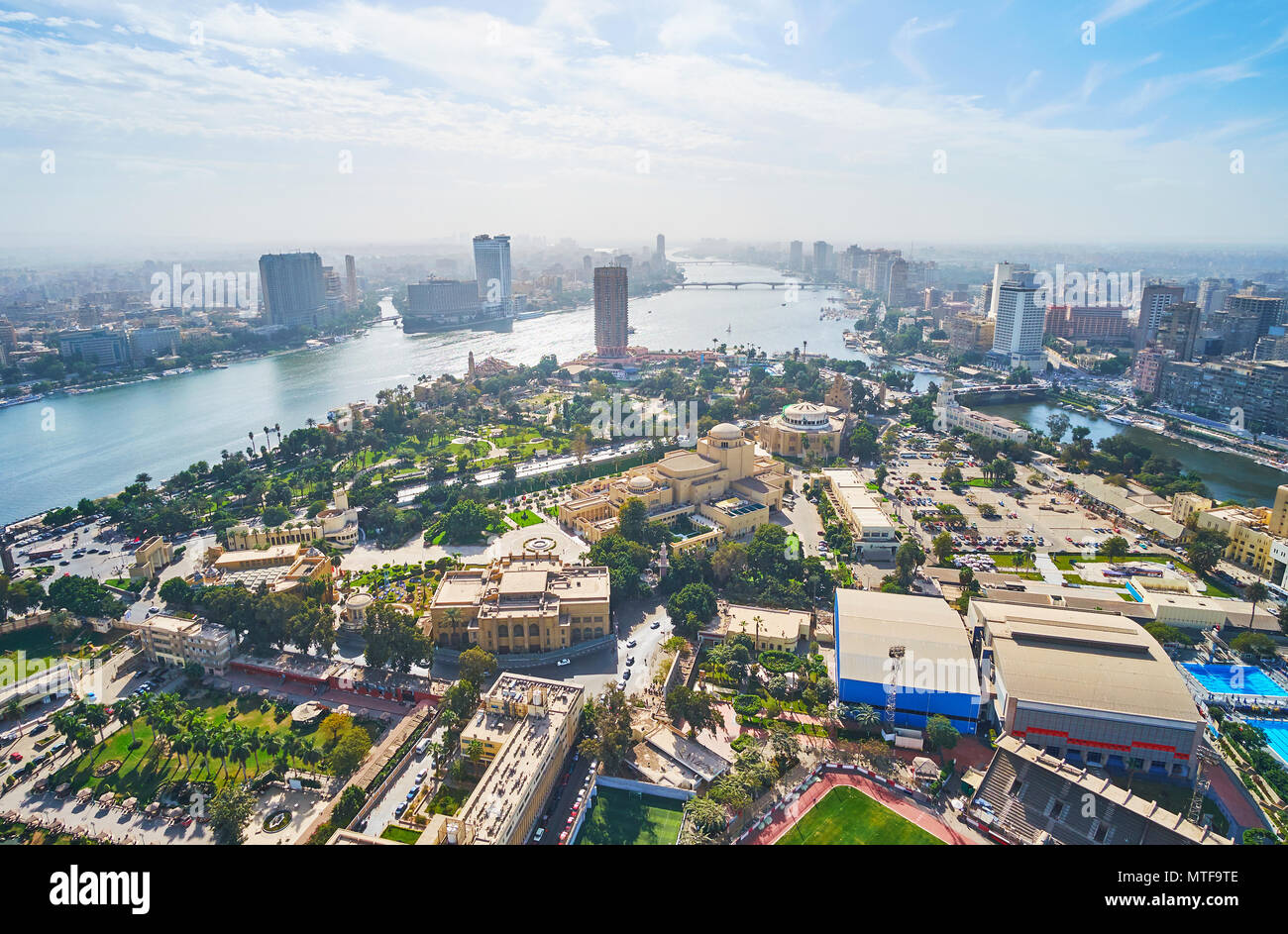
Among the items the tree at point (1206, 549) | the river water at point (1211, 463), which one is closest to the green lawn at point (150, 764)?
the tree at point (1206, 549)

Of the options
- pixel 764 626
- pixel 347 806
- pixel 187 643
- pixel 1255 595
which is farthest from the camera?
pixel 1255 595

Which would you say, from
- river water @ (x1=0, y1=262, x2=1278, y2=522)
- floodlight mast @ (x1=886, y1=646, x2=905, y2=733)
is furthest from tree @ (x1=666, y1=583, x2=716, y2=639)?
river water @ (x1=0, y1=262, x2=1278, y2=522)

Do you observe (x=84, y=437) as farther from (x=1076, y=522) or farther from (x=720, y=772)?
(x=1076, y=522)

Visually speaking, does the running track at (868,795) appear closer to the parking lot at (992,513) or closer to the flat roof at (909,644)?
the flat roof at (909,644)

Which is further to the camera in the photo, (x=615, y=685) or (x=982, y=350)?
(x=982, y=350)

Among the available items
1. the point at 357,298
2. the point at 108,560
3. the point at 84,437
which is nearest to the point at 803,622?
the point at 108,560

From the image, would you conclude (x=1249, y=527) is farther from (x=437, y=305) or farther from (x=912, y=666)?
(x=437, y=305)

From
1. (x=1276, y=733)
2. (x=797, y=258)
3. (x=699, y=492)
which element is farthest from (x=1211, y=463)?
(x=797, y=258)
